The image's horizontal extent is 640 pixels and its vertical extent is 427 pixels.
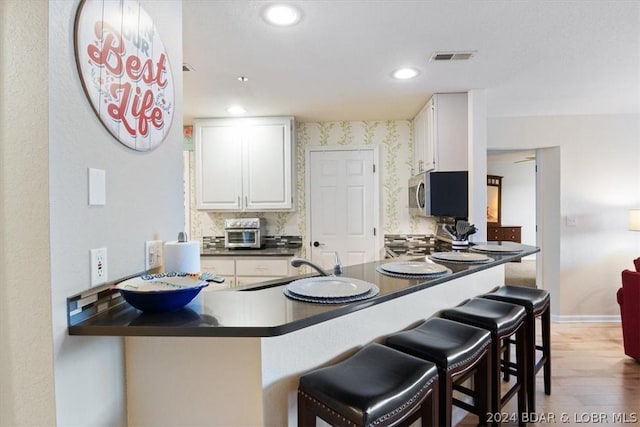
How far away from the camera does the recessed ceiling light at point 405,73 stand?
2.36m

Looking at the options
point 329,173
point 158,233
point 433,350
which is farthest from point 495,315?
point 329,173

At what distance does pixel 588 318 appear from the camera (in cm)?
362

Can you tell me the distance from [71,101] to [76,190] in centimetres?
25

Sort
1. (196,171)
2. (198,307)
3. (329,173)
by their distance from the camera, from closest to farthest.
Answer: (198,307), (196,171), (329,173)

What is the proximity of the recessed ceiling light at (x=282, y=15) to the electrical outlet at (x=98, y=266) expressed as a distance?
132 centimetres

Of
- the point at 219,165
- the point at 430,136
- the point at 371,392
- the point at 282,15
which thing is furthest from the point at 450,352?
the point at 219,165

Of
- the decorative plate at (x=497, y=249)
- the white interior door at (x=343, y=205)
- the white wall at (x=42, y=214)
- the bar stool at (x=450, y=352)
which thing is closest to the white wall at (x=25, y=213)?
the white wall at (x=42, y=214)

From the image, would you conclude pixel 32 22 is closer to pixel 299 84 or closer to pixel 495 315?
pixel 299 84

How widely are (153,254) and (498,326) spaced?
1.60 meters

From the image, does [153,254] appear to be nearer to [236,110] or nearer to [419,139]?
[236,110]

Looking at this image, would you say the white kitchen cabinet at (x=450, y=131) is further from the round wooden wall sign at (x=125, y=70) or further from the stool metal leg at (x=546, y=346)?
the round wooden wall sign at (x=125, y=70)

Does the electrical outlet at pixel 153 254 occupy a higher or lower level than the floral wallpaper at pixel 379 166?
lower

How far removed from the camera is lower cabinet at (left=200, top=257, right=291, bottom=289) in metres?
3.39

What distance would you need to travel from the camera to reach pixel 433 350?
52.0 inches
